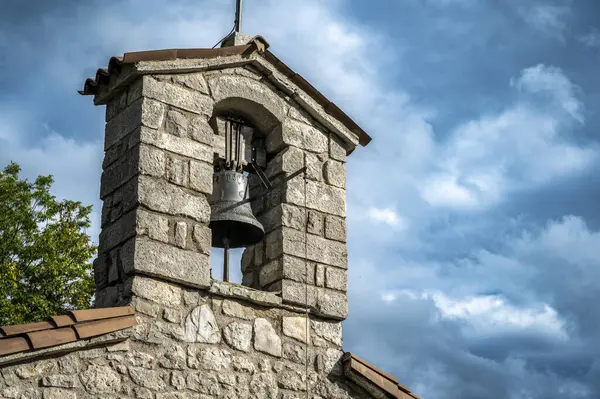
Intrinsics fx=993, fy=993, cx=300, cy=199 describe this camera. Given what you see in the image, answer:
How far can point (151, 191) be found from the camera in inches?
231

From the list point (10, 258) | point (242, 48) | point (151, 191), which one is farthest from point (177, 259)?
point (10, 258)

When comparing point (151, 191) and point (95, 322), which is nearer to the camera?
point (95, 322)

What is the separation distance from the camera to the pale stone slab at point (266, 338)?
19.7 feet

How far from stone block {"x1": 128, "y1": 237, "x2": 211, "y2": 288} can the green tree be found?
24.3 feet

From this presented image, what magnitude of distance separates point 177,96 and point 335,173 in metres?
1.26

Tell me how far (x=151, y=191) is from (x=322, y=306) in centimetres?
134

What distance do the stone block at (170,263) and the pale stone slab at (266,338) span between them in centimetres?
43

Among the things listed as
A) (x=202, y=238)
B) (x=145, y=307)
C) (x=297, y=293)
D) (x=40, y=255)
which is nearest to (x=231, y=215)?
(x=202, y=238)

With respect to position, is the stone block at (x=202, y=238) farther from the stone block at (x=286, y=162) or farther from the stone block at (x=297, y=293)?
the stone block at (x=286, y=162)

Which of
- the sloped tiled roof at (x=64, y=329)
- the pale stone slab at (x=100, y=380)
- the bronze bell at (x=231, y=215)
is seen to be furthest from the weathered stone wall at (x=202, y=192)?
the pale stone slab at (x=100, y=380)

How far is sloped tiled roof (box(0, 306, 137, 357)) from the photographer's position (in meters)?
4.98

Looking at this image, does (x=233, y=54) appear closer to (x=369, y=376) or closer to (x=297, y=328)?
(x=297, y=328)

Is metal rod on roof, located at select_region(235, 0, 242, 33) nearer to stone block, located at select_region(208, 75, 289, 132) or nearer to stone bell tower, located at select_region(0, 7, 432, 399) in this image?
stone bell tower, located at select_region(0, 7, 432, 399)

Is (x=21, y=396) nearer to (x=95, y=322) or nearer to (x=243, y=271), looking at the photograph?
(x=95, y=322)
